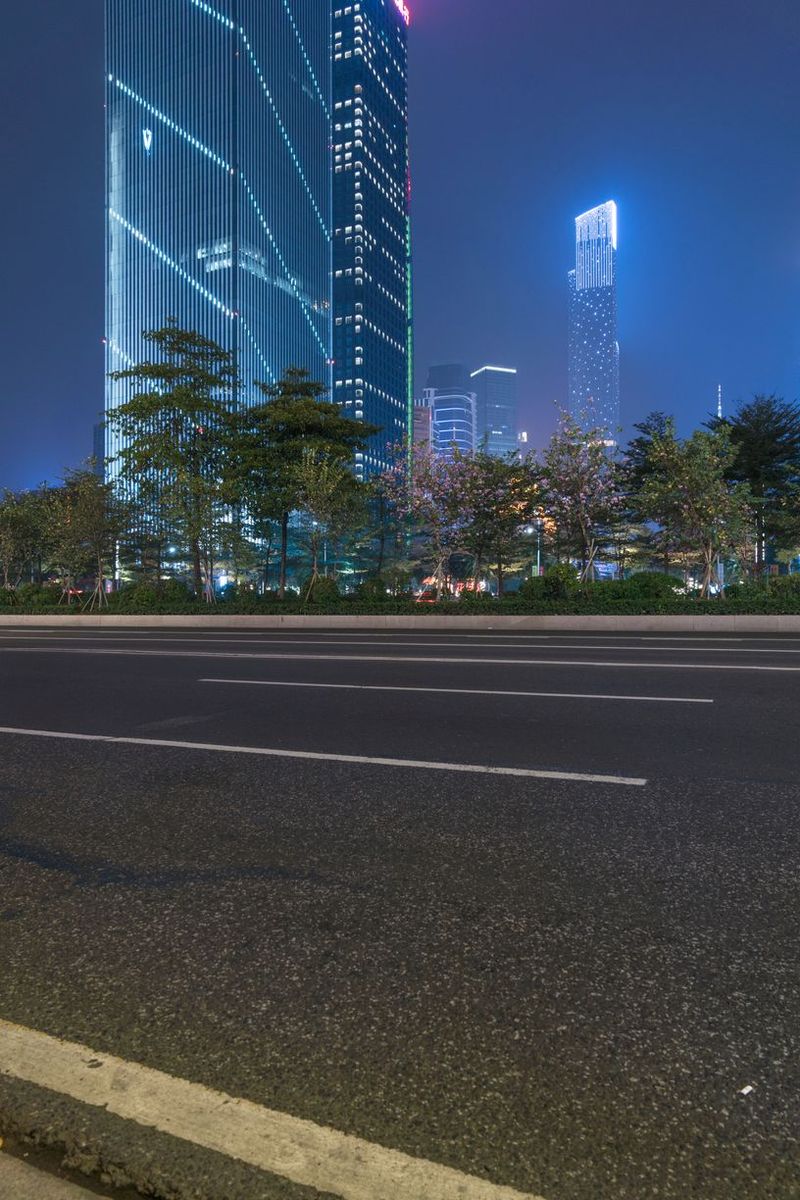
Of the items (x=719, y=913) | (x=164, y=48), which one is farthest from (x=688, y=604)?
(x=164, y=48)

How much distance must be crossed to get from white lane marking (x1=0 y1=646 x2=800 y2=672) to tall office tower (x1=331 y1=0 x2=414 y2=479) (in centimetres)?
13622

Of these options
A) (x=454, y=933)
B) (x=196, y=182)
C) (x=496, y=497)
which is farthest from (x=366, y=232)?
(x=454, y=933)

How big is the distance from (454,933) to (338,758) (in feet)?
9.05

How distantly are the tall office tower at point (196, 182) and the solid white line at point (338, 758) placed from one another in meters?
108

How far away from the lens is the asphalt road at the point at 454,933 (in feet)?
5.80

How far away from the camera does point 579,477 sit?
1189 inches

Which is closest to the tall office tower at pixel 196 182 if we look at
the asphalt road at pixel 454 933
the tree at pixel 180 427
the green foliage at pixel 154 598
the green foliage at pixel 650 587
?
the tree at pixel 180 427

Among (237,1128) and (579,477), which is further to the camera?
(579,477)

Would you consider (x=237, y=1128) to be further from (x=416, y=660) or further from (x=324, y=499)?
(x=324, y=499)

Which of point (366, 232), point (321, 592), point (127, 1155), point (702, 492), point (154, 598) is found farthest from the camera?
point (366, 232)

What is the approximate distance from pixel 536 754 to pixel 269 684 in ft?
15.7

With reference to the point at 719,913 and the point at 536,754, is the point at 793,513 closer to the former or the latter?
the point at 536,754

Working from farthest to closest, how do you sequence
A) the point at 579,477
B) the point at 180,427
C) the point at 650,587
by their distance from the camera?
1. the point at 180,427
2. the point at 579,477
3. the point at 650,587

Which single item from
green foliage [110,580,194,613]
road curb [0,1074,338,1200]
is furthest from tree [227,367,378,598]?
road curb [0,1074,338,1200]
